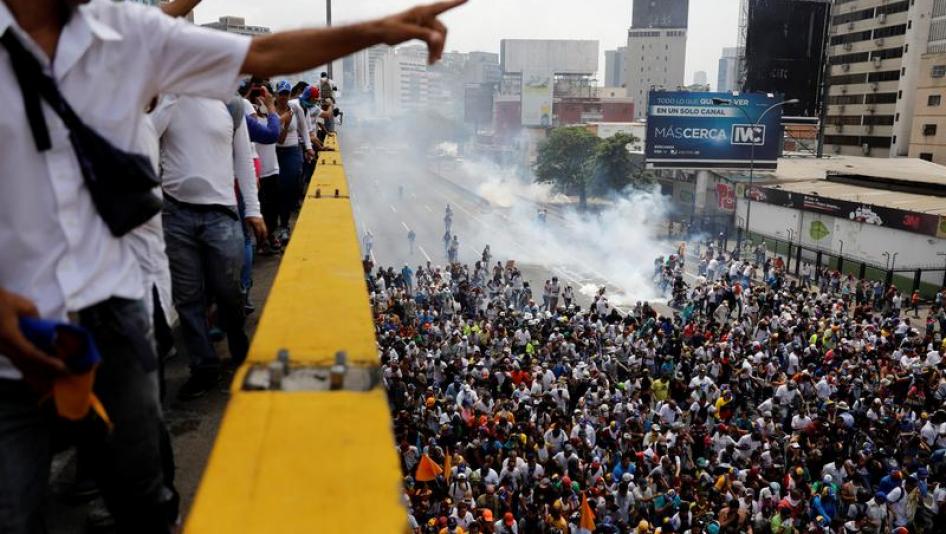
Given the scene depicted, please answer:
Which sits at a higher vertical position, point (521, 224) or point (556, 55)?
point (556, 55)

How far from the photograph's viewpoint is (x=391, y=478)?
143 cm

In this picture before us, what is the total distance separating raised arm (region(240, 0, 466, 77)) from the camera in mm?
1674

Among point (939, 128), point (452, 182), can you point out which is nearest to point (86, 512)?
point (939, 128)

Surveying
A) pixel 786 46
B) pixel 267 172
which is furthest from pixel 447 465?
pixel 786 46

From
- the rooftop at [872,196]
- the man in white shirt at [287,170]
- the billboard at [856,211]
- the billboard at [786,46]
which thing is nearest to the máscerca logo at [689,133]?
the rooftop at [872,196]

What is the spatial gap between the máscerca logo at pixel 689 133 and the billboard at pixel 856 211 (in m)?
4.67

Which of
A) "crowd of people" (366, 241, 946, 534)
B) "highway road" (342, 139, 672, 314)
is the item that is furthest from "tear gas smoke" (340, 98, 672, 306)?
"crowd of people" (366, 241, 946, 534)

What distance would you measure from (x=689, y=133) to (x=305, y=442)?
131 feet

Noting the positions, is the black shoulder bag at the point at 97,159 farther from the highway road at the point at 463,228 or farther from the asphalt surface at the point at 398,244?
the highway road at the point at 463,228

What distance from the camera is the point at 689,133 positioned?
3941 cm

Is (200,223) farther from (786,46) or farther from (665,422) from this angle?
(786,46)

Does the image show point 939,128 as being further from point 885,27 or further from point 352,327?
point 352,327

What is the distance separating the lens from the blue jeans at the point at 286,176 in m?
7.58

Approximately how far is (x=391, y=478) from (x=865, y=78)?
6973cm
